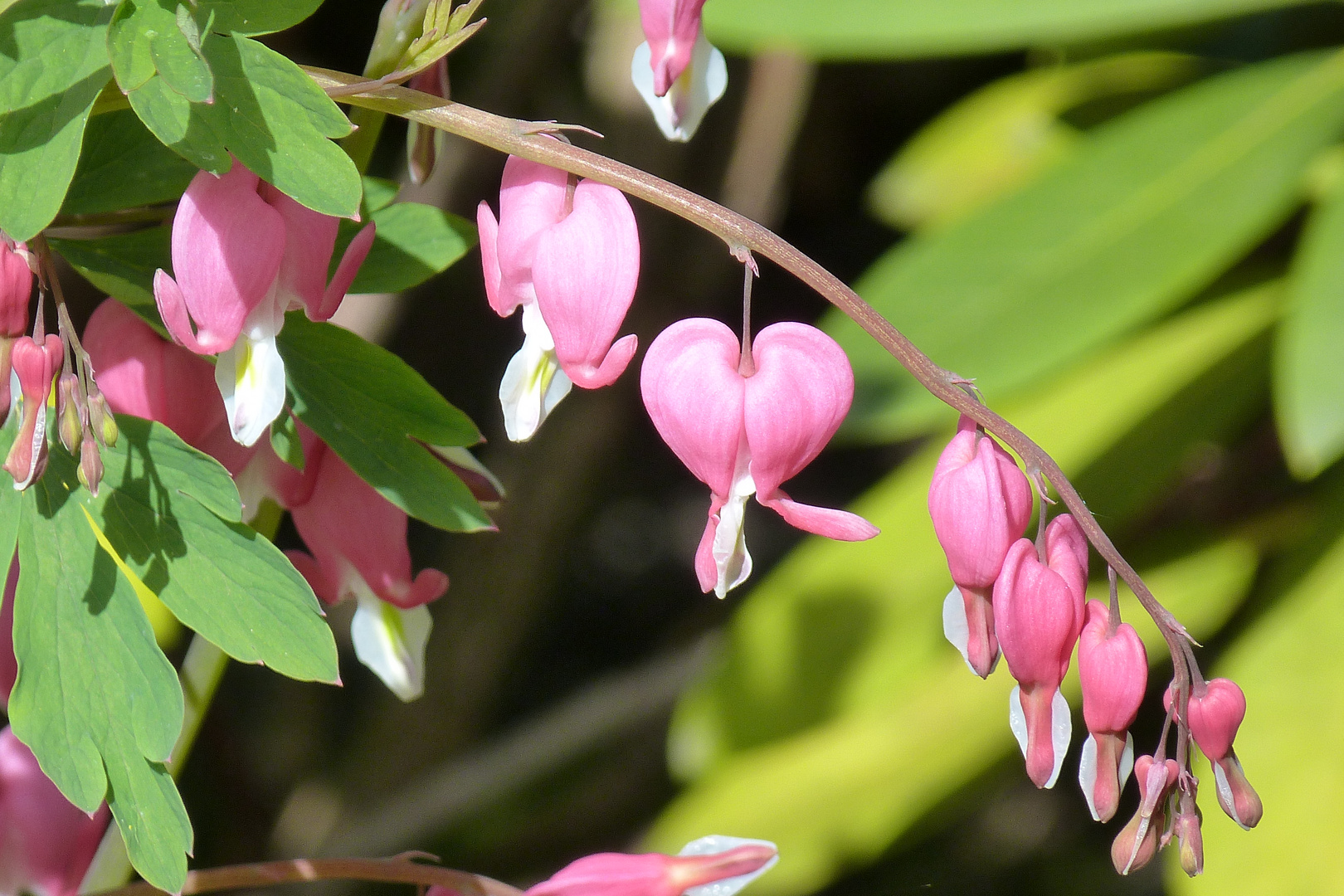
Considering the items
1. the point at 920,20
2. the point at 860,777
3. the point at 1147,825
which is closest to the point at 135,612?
the point at 1147,825

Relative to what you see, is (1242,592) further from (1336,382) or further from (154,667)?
(154,667)

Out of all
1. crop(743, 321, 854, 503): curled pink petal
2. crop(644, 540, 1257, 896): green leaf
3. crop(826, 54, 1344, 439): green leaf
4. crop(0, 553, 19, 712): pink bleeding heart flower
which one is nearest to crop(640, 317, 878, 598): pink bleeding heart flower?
crop(743, 321, 854, 503): curled pink petal

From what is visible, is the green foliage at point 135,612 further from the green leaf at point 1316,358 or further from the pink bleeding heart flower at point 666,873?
the green leaf at point 1316,358

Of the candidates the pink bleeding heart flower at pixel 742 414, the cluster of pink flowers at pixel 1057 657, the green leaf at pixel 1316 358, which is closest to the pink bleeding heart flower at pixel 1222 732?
the cluster of pink flowers at pixel 1057 657

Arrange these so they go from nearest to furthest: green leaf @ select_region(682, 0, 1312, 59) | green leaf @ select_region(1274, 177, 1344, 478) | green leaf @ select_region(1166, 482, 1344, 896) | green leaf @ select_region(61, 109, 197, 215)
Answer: green leaf @ select_region(61, 109, 197, 215), green leaf @ select_region(1274, 177, 1344, 478), green leaf @ select_region(1166, 482, 1344, 896), green leaf @ select_region(682, 0, 1312, 59)

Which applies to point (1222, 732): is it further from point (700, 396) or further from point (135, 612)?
point (135, 612)

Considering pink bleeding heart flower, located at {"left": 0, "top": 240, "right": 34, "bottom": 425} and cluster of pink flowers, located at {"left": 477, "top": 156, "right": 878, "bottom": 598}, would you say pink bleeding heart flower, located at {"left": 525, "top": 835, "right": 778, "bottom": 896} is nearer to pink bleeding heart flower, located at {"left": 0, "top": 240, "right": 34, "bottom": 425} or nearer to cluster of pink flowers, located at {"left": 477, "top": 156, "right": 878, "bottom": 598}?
cluster of pink flowers, located at {"left": 477, "top": 156, "right": 878, "bottom": 598}
